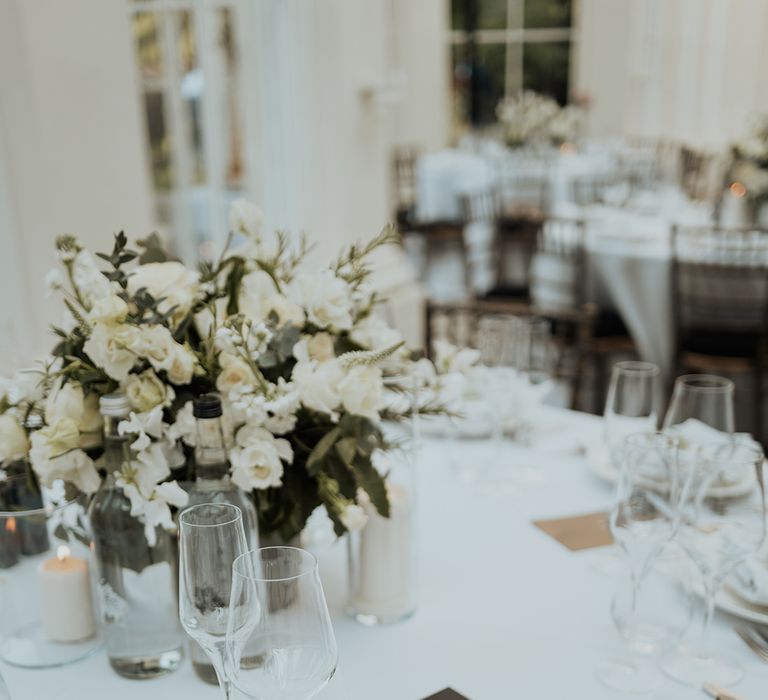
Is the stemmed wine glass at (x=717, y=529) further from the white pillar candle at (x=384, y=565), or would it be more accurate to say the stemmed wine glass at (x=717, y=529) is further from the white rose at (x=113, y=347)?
the white rose at (x=113, y=347)

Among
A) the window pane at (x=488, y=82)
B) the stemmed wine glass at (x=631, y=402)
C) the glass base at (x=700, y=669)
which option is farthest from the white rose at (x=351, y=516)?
the window pane at (x=488, y=82)

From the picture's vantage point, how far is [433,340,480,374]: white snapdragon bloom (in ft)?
3.79

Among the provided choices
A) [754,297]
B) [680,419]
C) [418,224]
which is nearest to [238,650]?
[680,419]

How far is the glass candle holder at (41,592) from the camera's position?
3.18 feet

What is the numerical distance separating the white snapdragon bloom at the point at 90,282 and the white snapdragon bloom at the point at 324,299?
0.72 ft

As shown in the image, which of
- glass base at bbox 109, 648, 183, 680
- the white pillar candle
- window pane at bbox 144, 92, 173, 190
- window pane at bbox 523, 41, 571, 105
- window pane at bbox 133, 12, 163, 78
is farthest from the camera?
window pane at bbox 523, 41, 571, 105

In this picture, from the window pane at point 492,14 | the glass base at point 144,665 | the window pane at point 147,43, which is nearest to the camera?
the glass base at point 144,665

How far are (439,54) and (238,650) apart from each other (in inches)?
318

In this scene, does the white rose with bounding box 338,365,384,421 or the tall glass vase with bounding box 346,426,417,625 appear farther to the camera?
the tall glass vase with bounding box 346,426,417,625

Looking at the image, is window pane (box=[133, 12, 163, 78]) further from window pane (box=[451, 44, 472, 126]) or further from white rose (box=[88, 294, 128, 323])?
window pane (box=[451, 44, 472, 126])

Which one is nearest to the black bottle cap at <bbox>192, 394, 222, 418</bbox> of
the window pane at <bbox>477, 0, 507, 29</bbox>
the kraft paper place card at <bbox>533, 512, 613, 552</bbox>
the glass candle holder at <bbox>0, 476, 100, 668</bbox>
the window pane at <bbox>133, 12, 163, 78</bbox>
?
the glass candle holder at <bbox>0, 476, 100, 668</bbox>

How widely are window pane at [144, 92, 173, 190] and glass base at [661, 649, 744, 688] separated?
7.67 feet

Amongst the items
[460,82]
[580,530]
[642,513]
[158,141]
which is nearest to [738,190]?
[158,141]

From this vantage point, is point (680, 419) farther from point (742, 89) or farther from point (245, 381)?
point (742, 89)
